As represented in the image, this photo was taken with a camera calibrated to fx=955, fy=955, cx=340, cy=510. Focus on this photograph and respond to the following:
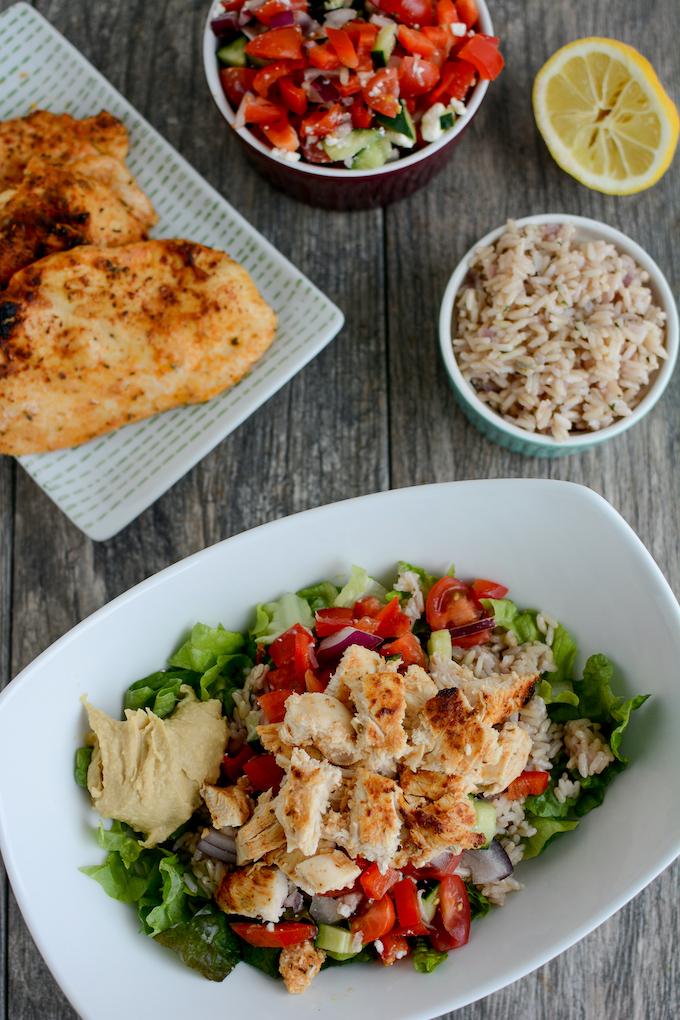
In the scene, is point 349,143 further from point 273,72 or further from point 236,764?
point 236,764

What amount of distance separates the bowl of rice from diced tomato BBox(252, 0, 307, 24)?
2.76 ft

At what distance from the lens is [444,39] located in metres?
2.69

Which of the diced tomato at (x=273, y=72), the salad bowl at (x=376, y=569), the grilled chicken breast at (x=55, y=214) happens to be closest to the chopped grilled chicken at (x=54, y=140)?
the grilled chicken breast at (x=55, y=214)

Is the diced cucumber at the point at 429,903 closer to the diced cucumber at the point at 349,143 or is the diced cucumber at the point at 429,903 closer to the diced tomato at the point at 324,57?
the diced cucumber at the point at 349,143

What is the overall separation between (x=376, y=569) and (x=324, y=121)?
4.13 ft

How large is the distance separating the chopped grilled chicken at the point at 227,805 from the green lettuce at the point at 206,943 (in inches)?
9.7

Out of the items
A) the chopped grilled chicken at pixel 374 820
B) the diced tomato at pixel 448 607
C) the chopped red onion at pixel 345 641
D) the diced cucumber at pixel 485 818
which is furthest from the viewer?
the diced tomato at pixel 448 607

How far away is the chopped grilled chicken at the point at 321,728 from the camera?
2090 mm

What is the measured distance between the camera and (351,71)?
2670mm

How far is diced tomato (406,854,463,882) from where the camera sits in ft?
7.20

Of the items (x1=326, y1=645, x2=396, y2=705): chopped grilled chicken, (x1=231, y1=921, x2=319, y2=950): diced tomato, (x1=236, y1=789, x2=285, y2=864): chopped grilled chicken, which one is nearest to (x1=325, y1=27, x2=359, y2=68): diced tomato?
(x1=326, y1=645, x2=396, y2=705): chopped grilled chicken

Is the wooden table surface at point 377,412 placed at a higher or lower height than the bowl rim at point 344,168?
lower

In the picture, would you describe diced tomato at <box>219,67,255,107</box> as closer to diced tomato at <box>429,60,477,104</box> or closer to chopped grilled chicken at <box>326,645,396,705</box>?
diced tomato at <box>429,60,477,104</box>

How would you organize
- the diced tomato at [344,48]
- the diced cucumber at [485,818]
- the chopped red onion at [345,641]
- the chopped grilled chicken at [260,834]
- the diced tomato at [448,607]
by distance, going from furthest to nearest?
the diced tomato at [344,48]
the diced tomato at [448,607]
the chopped red onion at [345,641]
the diced cucumber at [485,818]
the chopped grilled chicken at [260,834]
